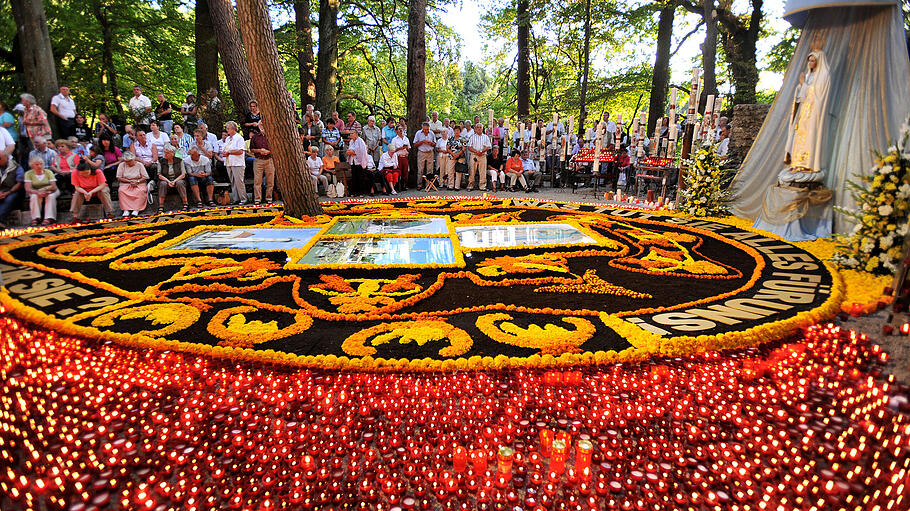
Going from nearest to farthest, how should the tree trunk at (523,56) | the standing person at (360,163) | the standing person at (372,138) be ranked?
the standing person at (360,163)
the standing person at (372,138)
the tree trunk at (523,56)

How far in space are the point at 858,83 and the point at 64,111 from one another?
14.5m

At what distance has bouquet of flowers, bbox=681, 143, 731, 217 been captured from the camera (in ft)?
25.5

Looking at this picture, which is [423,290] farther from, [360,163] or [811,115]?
[360,163]

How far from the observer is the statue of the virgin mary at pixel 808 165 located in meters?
5.95

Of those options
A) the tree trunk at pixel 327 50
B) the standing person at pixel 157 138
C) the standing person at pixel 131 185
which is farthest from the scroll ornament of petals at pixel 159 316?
the tree trunk at pixel 327 50

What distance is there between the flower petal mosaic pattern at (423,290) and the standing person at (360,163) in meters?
5.53

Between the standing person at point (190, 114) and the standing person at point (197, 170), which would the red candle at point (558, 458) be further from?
the standing person at point (190, 114)

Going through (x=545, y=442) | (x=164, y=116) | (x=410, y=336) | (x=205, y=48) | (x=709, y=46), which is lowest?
(x=545, y=442)

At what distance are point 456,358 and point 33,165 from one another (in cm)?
902

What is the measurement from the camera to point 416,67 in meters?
13.2

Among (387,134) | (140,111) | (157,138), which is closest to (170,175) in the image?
(157,138)

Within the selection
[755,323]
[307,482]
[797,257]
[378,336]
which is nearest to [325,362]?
[378,336]

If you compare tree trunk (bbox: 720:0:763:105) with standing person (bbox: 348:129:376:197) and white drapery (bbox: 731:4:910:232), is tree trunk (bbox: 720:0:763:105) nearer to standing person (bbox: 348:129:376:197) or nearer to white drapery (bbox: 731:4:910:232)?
white drapery (bbox: 731:4:910:232)

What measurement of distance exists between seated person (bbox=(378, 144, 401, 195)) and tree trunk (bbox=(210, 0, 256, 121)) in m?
3.96
